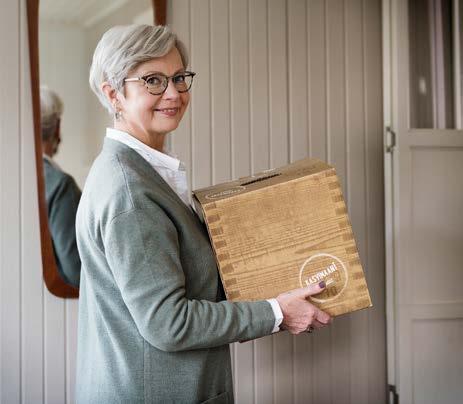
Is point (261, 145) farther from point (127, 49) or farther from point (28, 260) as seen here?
point (127, 49)

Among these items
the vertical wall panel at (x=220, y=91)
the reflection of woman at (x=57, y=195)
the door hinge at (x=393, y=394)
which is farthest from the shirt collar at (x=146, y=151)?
the door hinge at (x=393, y=394)

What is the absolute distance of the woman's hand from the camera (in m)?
1.57

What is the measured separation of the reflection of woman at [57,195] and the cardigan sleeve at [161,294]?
3.53 feet

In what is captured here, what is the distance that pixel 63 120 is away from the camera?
8.32 ft

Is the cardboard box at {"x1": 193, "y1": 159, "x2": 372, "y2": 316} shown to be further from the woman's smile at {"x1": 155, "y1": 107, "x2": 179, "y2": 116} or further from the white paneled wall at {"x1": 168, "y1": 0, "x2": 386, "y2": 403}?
the white paneled wall at {"x1": 168, "y1": 0, "x2": 386, "y2": 403}

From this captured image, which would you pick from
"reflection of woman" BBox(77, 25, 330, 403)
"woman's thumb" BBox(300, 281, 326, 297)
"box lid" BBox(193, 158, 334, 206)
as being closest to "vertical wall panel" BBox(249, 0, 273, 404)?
"box lid" BBox(193, 158, 334, 206)

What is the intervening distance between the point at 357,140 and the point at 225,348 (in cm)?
163

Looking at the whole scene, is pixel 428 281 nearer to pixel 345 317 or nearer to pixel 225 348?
pixel 345 317

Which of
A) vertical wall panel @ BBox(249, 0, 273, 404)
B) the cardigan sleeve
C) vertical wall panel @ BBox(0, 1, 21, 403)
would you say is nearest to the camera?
the cardigan sleeve

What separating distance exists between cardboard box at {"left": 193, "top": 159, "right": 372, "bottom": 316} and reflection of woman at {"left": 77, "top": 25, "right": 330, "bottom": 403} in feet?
0.13

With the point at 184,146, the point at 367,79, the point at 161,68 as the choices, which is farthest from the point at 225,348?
the point at 367,79

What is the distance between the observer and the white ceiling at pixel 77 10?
2.49 metres

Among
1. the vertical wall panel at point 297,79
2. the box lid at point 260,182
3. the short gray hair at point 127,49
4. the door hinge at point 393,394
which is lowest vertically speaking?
the door hinge at point 393,394

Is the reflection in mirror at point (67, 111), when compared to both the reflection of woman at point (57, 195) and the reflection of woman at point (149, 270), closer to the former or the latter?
the reflection of woman at point (57, 195)
